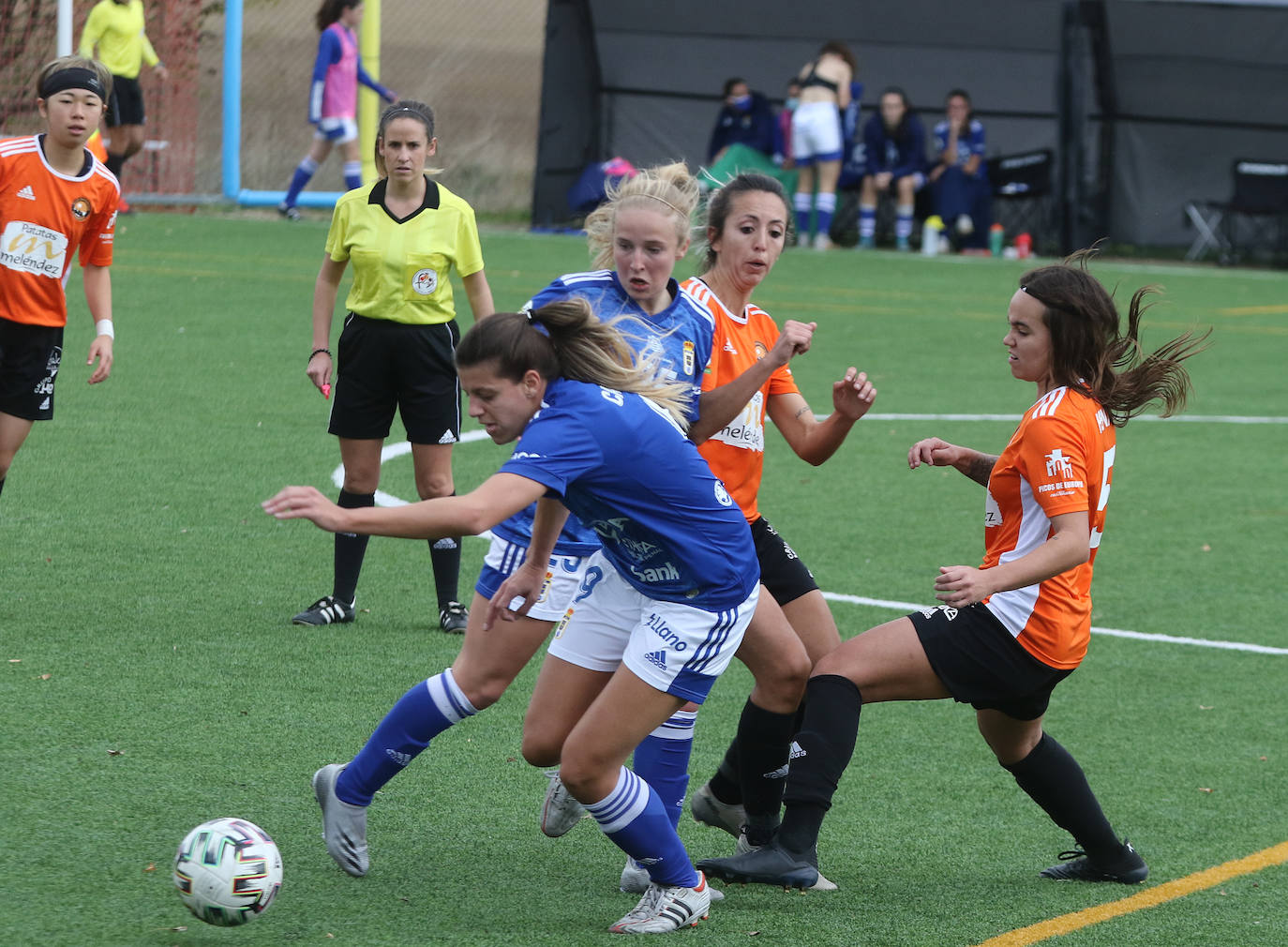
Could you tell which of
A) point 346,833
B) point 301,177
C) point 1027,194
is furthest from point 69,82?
point 1027,194

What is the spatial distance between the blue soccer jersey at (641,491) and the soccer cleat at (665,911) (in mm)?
698

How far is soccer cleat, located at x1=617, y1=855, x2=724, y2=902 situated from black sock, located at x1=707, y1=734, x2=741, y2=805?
505 mm

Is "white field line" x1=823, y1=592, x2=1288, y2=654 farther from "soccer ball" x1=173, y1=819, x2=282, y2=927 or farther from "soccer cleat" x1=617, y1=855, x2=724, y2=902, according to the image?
"soccer ball" x1=173, y1=819, x2=282, y2=927

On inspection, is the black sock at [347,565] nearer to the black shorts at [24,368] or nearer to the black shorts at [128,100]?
the black shorts at [24,368]

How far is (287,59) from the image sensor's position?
26.3 m

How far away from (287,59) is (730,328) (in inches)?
905

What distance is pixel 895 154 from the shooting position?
72.3ft

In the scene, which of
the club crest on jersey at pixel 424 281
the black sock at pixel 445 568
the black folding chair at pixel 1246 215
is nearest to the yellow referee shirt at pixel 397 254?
the club crest on jersey at pixel 424 281

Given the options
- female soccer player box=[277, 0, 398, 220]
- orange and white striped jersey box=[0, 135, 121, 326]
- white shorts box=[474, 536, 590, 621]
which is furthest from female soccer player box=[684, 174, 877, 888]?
female soccer player box=[277, 0, 398, 220]

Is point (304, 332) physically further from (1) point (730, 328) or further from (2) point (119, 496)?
(1) point (730, 328)

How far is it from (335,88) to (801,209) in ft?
20.0

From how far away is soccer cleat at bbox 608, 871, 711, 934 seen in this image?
4047 mm

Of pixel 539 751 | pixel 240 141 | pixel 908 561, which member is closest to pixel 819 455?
pixel 539 751

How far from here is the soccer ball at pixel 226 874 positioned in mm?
3881
